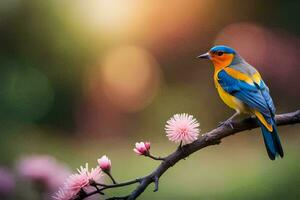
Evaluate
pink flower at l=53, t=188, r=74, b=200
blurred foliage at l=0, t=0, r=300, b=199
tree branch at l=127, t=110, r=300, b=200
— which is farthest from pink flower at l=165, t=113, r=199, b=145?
blurred foliage at l=0, t=0, r=300, b=199

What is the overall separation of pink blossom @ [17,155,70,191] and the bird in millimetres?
300

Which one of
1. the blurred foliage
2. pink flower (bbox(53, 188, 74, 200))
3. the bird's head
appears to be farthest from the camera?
the blurred foliage

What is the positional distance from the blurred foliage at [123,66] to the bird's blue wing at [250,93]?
2659mm

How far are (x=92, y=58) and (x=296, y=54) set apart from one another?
1350 millimetres

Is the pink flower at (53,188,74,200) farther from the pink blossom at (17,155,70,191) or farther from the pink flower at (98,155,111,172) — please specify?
the pink blossom at (17,155,70,191)

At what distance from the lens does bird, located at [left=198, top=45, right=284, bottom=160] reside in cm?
117

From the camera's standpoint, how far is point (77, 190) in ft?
2.84

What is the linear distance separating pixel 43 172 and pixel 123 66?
145 inches

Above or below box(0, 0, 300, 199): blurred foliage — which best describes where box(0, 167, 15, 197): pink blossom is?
below

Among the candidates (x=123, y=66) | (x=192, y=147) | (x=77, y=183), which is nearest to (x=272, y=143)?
(x=192, y=147)

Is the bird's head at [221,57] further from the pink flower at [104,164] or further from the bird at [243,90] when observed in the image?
the pink flower at [104,164]

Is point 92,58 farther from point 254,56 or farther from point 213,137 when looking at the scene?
point 213,137

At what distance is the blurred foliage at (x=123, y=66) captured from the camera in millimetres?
4371

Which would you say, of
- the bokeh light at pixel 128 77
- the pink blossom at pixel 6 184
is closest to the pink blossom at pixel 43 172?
the pink blossom at pixel 6 184
